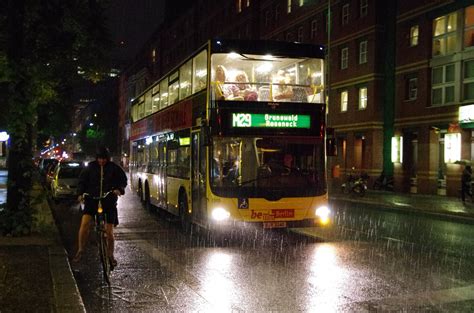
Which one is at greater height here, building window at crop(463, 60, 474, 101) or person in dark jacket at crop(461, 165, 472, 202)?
building window at crop(463, 60, 474, 101)

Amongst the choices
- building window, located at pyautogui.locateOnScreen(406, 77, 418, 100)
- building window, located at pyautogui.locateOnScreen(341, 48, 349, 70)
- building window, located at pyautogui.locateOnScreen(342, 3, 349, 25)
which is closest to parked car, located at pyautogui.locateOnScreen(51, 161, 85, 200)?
building window, located at pyautogui.locateOnScreen(406, 77, 418, 100)

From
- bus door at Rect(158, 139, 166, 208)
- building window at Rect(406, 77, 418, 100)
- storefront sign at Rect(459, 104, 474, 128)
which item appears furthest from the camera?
building window at Rect(406, 77, 418, 100)

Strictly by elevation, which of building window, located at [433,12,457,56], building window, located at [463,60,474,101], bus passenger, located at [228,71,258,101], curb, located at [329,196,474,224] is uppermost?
building window, located at [433,12,457,56]

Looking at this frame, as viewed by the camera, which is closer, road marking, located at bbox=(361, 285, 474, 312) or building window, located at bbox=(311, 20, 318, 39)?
road marking, located at bbox=(361, 285, 474, 312)

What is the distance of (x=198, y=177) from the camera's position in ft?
40.8

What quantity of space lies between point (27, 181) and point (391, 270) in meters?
7.25

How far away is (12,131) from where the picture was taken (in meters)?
11.1

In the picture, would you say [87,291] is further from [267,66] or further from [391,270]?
[267,66]

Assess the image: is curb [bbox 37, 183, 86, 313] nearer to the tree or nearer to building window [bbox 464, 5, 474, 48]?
the tree

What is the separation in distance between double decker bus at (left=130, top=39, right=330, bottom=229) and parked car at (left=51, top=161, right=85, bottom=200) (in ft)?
35.0

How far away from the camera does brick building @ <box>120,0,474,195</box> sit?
27.9 metres

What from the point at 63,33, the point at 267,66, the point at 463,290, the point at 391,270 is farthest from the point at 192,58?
the point at 463,290

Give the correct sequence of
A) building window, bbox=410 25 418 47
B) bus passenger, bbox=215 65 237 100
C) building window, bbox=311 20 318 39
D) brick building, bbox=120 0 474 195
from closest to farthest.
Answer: bus passenger, bbox=215 65 237 100
brick building, bbox=120 0 474 195
building window, bbox=410 25 418 47
building window, bbox=311 20 318 39

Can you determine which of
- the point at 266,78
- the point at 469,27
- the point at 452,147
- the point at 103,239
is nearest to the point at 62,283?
the point at 103,239
